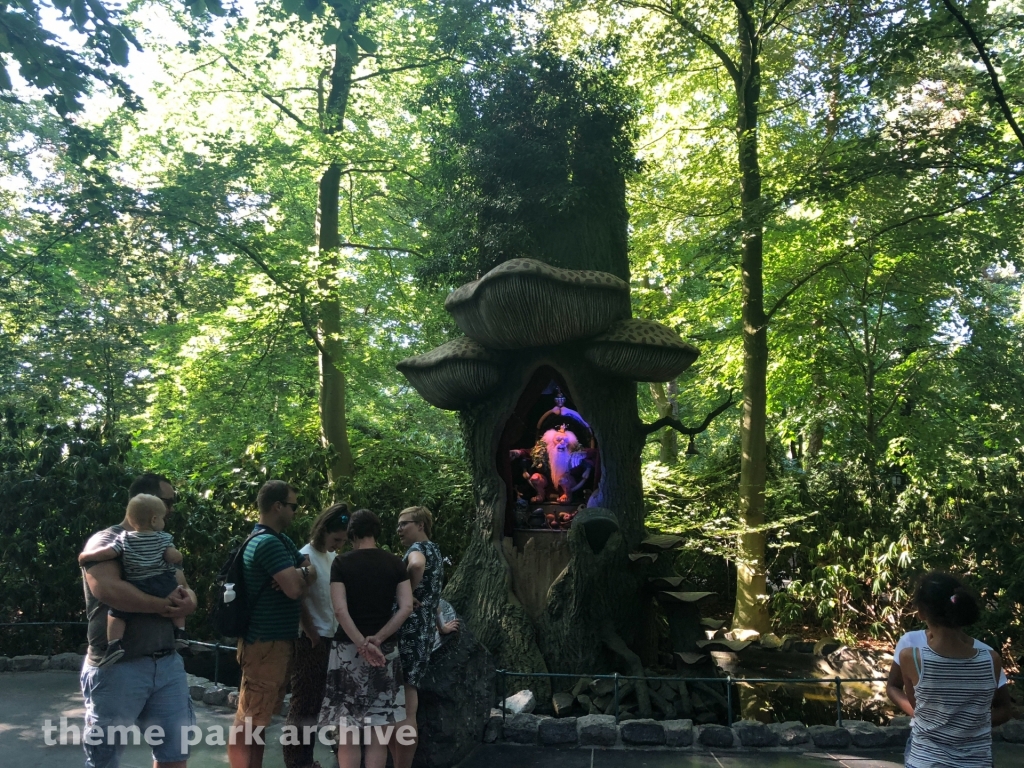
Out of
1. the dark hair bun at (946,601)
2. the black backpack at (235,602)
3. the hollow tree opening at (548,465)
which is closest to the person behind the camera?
the dark hair bun at (946,601)

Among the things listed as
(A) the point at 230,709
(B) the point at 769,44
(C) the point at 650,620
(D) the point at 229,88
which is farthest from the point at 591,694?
(D) the point at 229,88

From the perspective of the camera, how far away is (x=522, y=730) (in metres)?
4.60

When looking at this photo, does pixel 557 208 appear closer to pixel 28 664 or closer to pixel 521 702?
pixel 521 702

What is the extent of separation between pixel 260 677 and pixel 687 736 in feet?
9.08

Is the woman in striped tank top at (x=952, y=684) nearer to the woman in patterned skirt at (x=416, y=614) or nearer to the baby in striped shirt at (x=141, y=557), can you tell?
the woman in patterned skirt at (x=416, y=614)

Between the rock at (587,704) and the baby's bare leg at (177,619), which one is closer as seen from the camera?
the baby's bare leg at (177,619)

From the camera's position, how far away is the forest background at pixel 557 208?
6707 millimetres

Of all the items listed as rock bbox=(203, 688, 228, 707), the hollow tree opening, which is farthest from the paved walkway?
the hollow tree opening

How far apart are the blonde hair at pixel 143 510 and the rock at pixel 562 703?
3.54 metres

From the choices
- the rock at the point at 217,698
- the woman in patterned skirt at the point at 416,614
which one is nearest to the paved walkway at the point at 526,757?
the rock at the point at 217,698

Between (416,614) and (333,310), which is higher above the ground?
(333,310)

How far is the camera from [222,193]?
9.27 metres

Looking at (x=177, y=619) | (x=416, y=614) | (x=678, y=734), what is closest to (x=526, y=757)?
(x=678, y=734)

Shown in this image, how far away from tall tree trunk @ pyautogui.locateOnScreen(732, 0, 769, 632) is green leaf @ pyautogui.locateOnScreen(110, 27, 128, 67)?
256 inches
